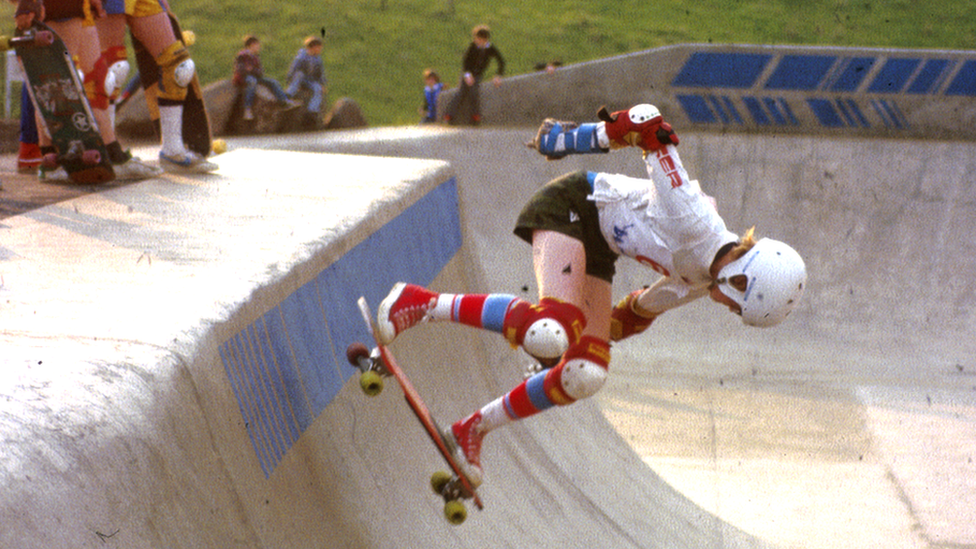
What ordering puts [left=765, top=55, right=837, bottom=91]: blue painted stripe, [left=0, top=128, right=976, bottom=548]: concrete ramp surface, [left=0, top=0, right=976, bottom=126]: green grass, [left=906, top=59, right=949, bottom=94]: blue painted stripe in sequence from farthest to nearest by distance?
[left=0, top=0, right=976, bottom=126]: green grass < [left=765, top=55, right=837, bottom=91]: blue painted stripe < [left=906, top=59, right=949, bottom=94]: blue painted stripe < [left=0, top=128, right=976, bottom=548]: concrete ramp surface

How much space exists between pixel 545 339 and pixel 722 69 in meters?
11.2

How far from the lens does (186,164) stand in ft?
19.6

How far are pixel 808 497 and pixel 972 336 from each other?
14.6ft

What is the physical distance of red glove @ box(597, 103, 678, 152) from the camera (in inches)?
138

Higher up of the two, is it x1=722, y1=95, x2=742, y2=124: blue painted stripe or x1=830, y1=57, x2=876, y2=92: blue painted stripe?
x1=830, y1=57, x2=876, y2=92: blue painted stripe

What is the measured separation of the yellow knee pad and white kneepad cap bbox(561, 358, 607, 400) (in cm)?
387

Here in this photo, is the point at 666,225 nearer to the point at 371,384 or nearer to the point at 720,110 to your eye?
the point at 371,384

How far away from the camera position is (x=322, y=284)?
12.1 feet

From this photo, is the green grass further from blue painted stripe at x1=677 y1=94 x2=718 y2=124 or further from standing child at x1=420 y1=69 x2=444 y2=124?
blue painted stripe at x1=677 y1=94 x2=718 y2=124

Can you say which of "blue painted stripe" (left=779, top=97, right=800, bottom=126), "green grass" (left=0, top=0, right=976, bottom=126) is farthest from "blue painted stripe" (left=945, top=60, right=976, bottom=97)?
"green grass" (left=0, top=0, right=976, bottom=126)

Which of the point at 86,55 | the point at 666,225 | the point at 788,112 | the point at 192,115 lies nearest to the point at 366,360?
the point at 666,225

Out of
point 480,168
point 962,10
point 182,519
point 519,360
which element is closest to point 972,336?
point 519,360

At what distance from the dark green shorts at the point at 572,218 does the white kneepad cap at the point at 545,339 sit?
0.71m

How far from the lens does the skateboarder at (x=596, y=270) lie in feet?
11.0
